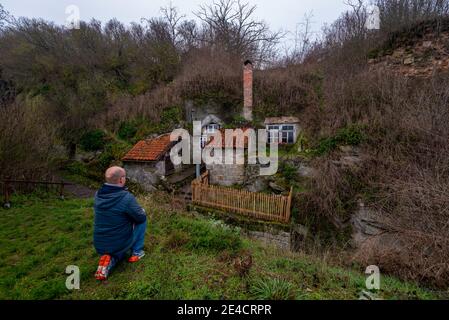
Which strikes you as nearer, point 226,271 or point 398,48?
point 226,271

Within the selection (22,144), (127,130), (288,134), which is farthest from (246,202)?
(127,130)

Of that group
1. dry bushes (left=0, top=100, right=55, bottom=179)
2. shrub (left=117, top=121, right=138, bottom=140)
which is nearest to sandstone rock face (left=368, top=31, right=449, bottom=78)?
shrub (left=117, top=121, right=138, bottom=140)

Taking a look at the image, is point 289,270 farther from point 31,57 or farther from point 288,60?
point 31,57

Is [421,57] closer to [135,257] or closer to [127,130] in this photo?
[135,257]

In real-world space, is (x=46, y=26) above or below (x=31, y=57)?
above

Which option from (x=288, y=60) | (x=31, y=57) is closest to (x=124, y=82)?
(x=31, y=57)

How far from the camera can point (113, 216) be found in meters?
3.18

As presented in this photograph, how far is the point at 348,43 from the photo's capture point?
14625 millimetres

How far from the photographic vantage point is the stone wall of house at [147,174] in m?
12.8

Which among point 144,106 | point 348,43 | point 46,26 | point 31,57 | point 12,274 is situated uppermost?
point 46,26

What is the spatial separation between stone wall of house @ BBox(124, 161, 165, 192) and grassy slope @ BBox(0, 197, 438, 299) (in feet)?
23.8

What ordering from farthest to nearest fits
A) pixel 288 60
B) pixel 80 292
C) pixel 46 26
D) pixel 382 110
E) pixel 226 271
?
1. pixel 46 26
2. pixel 288 60
3. pixel 382 110
4. pixel 226 271
5. pixel 80 292

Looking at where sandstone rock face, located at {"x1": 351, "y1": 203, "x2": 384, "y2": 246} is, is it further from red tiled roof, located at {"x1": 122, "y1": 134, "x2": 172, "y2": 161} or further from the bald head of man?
red tiled roof, located at {"x1": 122, "y1": 134, "x2": 172, "y2": 161}
